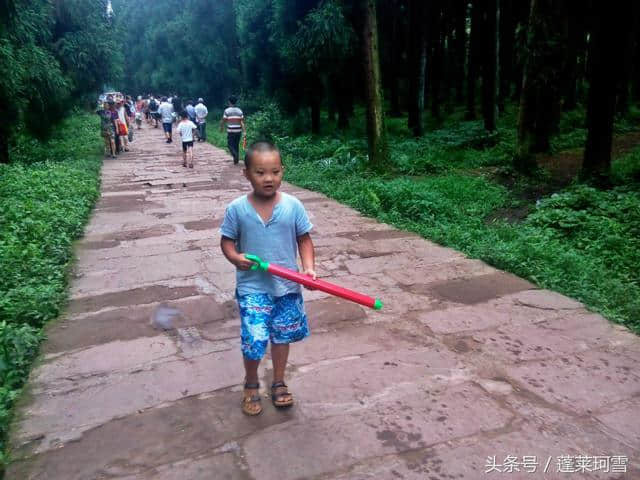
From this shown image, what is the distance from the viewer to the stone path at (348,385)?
254 cm

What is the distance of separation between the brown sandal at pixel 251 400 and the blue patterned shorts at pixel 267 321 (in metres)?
0.22

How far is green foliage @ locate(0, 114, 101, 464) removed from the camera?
3.45 m

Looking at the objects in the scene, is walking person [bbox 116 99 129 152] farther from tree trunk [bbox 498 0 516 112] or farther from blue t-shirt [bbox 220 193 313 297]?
blue t-shirt [bbox 220 193 313 297]

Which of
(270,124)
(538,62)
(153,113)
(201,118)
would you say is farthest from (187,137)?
(153,113)

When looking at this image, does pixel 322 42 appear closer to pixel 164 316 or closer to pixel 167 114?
pixel 167 114

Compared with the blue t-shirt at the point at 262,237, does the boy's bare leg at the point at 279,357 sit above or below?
below

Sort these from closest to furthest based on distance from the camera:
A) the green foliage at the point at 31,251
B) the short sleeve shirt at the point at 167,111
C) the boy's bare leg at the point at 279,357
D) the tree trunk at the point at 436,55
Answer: the boy's bare leg at the point at 279,357, the green foliage at the point at 31,251, the short sleeve shirt at the point at 167,111, the tree trunk at the point at 436,55

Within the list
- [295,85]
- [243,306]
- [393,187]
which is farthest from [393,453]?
[295,85]

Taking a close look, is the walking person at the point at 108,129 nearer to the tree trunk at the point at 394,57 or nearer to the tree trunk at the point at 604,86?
the tree trunk at the point at 394,57

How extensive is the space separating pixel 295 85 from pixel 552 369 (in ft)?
52.3

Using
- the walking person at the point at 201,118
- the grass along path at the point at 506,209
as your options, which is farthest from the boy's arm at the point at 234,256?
the walking person at the point at 201,118

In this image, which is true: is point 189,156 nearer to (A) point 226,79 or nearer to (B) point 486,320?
(B) point 486,320

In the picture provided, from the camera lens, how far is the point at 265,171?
267 cm

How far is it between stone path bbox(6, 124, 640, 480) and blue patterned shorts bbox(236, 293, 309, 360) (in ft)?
1.36
